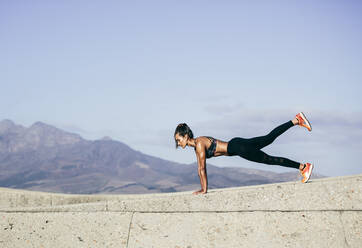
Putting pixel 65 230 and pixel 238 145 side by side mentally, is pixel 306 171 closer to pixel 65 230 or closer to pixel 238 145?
pixel 238 145

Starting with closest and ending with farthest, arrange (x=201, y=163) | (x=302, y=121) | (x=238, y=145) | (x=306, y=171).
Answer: (x=306, y=171)
(x=201, y=163)
(x=238, y=145)
(x=302, y=121)

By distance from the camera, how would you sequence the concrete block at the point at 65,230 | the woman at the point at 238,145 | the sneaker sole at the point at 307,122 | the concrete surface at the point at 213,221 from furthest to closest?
the sneaker sole at the point at 307,122 < the woman at the point at 238,145 < the concrete block at the point at 65,230 < the concrete surface at the point at 213,221

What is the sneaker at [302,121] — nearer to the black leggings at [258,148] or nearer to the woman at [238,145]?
the woman at [238,145]

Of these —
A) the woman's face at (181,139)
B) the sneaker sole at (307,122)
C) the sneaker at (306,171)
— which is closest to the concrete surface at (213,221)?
the sneaker at (306,171)

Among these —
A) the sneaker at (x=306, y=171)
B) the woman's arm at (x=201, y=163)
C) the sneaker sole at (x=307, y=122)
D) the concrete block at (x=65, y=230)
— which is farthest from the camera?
the sneaker sole at (x=307, y=122)

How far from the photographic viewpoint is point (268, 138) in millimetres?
6340

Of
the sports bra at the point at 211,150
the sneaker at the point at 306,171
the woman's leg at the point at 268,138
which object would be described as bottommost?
the sneaker at the point at 306,171

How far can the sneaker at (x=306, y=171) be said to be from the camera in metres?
5.90

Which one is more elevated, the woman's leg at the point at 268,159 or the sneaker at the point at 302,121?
the sneaker at the point at 302,121

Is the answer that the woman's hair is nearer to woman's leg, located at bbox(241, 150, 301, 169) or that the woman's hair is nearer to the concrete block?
woman's leg, located at bbox(241, 150, 301, 169)

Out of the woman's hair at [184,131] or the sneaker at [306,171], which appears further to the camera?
the woman's hair at [184,131]

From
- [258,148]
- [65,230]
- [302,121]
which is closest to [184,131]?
[258,148]

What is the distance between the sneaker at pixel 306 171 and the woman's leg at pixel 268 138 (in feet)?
2.30

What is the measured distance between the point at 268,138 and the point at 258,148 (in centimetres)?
24
